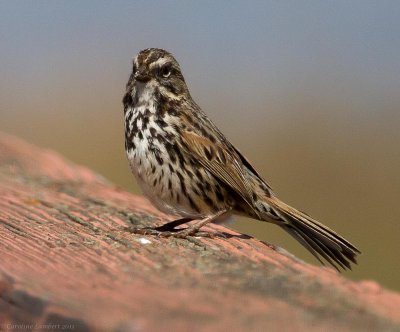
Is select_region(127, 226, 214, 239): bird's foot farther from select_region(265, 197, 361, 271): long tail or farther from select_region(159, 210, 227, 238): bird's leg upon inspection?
select_region(265, 197, 361, 271): long tail

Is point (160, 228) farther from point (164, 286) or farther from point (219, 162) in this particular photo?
point (164, 286)

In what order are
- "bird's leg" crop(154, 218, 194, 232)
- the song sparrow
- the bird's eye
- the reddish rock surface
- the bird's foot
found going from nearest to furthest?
the reddish rock surface → the bird's foot → "bird's leg" crop(154, 218, 194, 232) → the song sparrow → the bird's eye

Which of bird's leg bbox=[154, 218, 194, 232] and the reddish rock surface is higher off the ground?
the reddish rock surface

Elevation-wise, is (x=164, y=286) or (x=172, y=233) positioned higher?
(x=164, y=286)

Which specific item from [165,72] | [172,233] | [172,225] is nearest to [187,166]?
[172,225]

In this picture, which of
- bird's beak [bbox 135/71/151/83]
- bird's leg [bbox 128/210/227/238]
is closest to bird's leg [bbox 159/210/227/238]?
bird's leg [bbox 128/210/227/238]

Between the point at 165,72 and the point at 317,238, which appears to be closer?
the point at 317,238

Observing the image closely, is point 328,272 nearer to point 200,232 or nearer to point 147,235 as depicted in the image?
point 147,235
